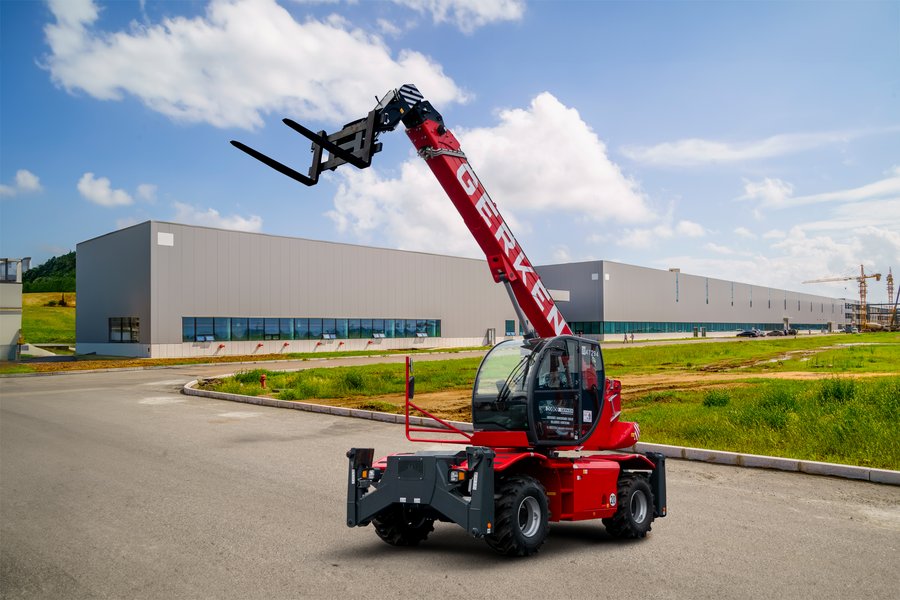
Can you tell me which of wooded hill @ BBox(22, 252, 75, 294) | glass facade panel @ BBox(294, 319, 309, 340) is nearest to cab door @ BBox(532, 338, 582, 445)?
glass facade panel @ BBox(294, 319, 309, 340)

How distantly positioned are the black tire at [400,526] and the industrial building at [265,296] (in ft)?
110

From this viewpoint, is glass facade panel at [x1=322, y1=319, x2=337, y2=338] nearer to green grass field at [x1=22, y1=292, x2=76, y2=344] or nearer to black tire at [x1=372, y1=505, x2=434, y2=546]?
green grass field at [x1=22, y1=292, x2=76, y2=344]

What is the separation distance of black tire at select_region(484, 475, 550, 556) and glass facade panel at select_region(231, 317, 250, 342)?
152ft

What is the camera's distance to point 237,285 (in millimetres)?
50375

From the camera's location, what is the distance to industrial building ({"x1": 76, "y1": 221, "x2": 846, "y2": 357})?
46.8m

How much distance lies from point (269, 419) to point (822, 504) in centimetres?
1284

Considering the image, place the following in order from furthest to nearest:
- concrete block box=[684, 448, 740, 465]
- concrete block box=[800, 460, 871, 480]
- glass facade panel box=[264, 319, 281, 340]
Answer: glass facade panel box=[264, 319, 281, 340] < concrete block box=[684, 448, 740, 465] < concrete block box=[800, 460, 871, 480]

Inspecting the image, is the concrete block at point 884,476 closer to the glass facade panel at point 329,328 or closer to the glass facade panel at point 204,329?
the glass facade panel at point 204,329

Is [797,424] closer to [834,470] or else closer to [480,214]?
[834,470]

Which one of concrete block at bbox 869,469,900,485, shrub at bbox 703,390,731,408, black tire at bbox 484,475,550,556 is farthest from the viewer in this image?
shrub at bbox 703,390,731,408

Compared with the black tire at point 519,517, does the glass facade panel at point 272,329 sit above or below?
above

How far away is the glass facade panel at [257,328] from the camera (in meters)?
51.3

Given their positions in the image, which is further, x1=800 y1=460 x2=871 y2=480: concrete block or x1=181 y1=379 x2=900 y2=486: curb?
x1=800 y1=460 x2=871 y2=480: concrete block

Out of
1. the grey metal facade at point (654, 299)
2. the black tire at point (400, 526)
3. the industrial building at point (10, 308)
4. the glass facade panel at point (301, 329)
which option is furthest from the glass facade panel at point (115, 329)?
the grey metal facade at point (654, 299)
